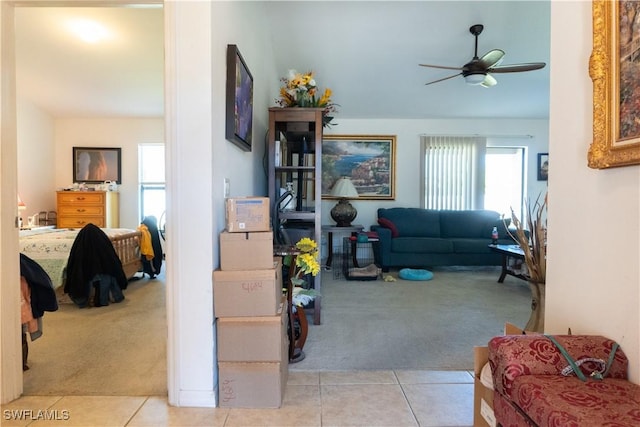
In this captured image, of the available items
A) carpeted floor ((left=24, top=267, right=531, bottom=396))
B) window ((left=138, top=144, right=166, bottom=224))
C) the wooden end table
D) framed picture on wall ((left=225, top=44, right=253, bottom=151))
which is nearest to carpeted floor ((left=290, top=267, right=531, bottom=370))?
carpeted floor ((left=24, top=267, right=531, bottom=396))

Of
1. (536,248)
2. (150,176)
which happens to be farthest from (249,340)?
(150,176)

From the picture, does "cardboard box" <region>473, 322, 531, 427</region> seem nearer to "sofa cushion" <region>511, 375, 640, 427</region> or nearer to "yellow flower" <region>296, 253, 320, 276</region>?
"sofa cushion" <region>511, 375, 640, 427</region>

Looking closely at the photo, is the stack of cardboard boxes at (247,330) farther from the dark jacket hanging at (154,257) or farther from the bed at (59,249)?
the dark jacket hanging at (154,257)

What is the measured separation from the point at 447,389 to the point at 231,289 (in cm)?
133

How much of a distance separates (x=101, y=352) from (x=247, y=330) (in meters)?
1.40

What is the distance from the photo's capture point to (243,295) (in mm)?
1688

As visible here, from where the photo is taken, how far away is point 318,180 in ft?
9.57

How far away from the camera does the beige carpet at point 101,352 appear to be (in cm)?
192

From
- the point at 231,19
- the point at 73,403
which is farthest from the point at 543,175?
the point at 73,403

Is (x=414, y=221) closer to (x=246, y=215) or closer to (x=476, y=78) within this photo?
(x=476, y=78)

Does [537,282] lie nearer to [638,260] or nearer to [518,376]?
[638,260]

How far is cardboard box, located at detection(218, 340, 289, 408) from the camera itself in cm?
169

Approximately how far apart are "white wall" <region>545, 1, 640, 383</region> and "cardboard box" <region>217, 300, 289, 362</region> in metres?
1.33

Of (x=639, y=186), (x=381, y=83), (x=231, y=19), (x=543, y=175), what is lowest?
(x=639, y=186)
